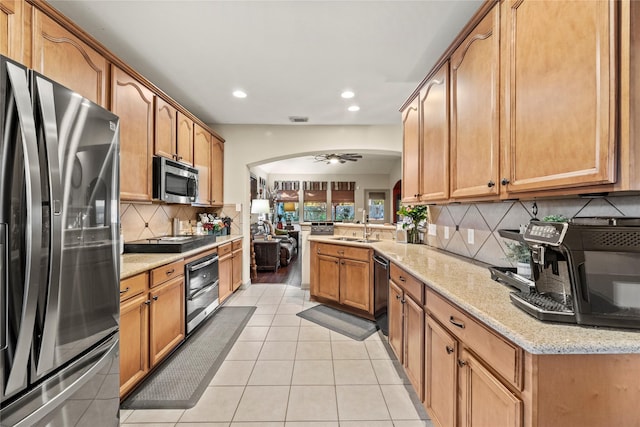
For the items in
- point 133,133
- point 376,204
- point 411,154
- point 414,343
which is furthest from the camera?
point 376,204

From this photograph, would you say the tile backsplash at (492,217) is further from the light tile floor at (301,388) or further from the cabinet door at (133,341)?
the cabinet door at (133,341)

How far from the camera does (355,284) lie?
10.6 feet

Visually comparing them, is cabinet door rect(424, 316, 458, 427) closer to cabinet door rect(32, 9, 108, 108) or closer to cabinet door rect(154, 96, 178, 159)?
cabinet door rect(32, 9, 108, 108)

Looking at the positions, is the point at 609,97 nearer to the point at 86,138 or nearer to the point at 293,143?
the point at 86,138

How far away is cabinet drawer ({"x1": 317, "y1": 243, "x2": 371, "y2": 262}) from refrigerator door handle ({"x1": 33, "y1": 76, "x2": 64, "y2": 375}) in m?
2.56

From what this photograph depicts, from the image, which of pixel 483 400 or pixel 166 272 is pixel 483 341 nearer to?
pixel 483 400

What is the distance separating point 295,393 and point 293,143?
11.3ft

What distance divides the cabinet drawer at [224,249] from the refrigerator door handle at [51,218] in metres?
2.37

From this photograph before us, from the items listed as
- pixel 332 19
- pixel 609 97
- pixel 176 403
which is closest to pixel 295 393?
pixel 176 403

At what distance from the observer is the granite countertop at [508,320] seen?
31.1 inches

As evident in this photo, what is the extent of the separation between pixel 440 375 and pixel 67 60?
2.85 metres

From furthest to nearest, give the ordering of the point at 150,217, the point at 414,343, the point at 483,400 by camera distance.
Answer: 1. the point at 150,217
2. the point at 414,343
3. the point at 483,400

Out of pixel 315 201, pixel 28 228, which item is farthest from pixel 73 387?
pixel 315 201

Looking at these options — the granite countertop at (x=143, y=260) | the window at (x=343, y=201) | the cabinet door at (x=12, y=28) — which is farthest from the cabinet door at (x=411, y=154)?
the window at (x=343, y=201)
